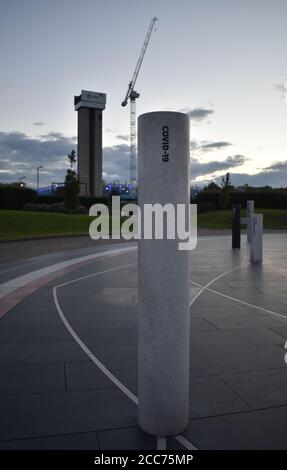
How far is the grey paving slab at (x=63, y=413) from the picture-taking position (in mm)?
4086

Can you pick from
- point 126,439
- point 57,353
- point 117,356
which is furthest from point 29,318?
point 126,439

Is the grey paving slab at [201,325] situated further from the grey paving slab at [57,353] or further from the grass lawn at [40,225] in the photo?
the grass lawn at [40,225]

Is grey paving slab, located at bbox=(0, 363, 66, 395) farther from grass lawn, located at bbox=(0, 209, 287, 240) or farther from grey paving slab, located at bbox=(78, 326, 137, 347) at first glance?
grass lawn, located at bbox=(0, 209, 287, 240)

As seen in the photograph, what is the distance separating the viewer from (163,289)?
3.78 meters

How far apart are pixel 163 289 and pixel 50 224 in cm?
3271

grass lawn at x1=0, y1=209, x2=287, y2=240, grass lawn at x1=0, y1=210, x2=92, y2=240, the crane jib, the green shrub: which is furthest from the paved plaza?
the green shrub

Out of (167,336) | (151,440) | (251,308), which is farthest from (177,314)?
(251,308)

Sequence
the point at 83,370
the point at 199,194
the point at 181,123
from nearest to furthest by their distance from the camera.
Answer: the point at 181,123 → the point at 83,370 → the point at 199,194

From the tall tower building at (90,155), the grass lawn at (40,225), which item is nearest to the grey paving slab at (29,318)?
the grass lawn at (40,225)

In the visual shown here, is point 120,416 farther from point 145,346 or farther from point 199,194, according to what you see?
point 199,194

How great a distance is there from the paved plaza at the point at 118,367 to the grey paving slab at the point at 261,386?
13 mm

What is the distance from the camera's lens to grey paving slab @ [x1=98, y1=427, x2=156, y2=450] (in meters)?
3.75

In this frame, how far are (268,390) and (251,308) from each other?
14.1 ft

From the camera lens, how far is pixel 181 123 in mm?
3705
